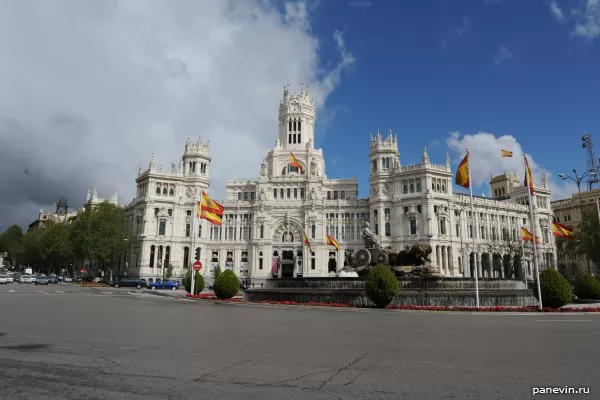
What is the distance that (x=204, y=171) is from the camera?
94.7 m

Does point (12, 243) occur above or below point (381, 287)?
above

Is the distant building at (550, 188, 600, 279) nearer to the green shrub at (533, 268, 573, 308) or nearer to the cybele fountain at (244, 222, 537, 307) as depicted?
the cybele fountain at (244, 222, 537, 307)

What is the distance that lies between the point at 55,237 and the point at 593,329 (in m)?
106

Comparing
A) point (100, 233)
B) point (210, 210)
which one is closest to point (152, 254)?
point (100, 233)

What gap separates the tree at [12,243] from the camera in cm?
14318

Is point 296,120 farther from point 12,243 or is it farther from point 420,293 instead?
point 12,243

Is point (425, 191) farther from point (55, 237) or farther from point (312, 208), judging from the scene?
point (55, 237)

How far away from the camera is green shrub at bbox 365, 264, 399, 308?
992 inches

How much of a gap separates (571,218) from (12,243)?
6863 inches

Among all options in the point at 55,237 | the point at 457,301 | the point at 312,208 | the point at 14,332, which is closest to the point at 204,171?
the point at 312,208

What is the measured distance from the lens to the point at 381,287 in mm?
25281

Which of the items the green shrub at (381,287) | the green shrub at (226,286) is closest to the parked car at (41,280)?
the green shrub at (226,286)

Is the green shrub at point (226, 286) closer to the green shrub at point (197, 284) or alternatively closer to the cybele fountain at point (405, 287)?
the cybele fountain at point (405, 287)

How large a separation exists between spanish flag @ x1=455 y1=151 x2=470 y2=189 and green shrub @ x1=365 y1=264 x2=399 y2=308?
11036mm
